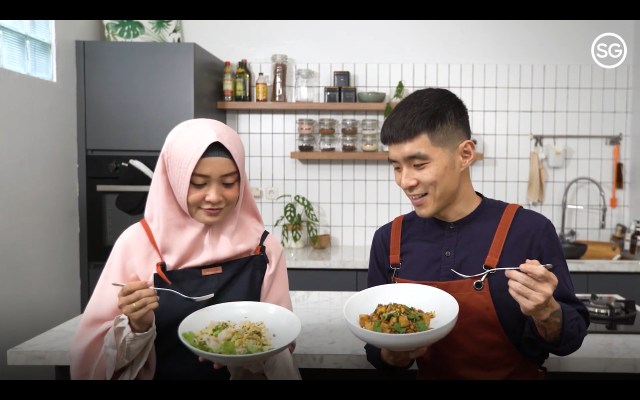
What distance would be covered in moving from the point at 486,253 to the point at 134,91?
2.08m

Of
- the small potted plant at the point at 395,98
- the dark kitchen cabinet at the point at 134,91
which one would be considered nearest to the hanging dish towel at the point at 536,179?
the small potted plant at the point at 395,98

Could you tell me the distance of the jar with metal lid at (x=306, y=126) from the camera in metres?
2.92

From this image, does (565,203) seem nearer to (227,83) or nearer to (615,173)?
(615,173)

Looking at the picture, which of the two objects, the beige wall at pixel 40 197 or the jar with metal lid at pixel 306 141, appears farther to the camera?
the jar with metal lid at pixel 306 141

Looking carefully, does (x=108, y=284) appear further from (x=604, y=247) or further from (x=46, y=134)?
Answer: (x=604, y=247)

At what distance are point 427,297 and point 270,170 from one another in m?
2.26

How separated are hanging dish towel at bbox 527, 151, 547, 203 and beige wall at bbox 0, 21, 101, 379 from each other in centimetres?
257

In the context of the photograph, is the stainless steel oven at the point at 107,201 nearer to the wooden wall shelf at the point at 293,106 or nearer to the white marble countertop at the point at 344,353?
the wooden wall shelf at the point at 293,106

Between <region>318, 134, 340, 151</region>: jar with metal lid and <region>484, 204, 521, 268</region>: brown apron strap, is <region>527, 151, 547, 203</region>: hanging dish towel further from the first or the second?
<region>484, 204, 521, 268</region>: brown apron strap

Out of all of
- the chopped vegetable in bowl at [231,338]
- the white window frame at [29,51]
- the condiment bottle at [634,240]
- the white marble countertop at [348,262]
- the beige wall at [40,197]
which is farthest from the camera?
the condiment bottle at [634,240]

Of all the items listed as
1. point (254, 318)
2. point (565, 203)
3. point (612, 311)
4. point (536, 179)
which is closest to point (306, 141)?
point (536, 179)

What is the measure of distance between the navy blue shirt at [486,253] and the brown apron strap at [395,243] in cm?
2

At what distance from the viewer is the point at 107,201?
2572 millimetres

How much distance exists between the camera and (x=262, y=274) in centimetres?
106
